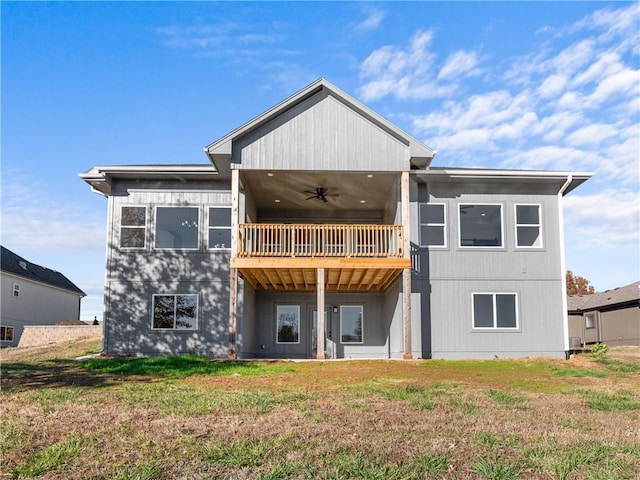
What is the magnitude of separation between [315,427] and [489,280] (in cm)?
1257

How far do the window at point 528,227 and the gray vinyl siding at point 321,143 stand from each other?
4280 mm

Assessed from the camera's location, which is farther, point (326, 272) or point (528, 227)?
point (528, 227)

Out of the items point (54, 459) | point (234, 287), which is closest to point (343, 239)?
point (234, 287)

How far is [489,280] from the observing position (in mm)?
17828

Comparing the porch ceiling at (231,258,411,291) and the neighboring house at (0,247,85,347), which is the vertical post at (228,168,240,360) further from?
the neighboring house at (0,247,85,347)

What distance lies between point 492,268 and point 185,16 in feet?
36.5

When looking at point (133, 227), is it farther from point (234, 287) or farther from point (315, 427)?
point (315, 427)

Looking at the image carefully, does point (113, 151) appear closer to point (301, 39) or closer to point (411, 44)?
point (301, 39)

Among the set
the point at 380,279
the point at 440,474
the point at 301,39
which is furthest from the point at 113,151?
the point at 440,474

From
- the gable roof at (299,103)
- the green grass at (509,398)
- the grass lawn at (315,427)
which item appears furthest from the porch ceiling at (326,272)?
the green grass at (509,398)

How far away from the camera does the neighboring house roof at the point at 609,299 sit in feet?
91.0

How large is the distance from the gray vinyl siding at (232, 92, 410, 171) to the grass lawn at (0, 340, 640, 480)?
22.0 ft

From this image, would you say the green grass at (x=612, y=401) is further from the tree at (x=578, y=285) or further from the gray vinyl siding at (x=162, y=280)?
the tree at (x=578, y=285)

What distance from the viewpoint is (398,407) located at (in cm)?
783
